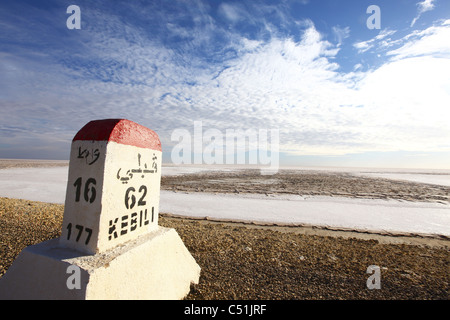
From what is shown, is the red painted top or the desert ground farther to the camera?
the desert ground

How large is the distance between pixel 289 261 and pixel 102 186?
10.6ft

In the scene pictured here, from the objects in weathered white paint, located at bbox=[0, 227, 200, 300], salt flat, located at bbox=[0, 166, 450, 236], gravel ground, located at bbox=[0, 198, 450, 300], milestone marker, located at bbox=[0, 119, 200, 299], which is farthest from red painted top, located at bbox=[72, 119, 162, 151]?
salt flat, located at bbox=[0, 166, 450, 236]

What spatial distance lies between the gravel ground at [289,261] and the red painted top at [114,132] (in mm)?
2048

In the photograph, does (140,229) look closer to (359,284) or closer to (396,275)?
(359,284)

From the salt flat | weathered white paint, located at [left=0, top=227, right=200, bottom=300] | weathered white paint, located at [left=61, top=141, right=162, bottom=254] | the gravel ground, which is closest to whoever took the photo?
weathered white paint, located at [left=0, top=227, right=200, bottom=300]

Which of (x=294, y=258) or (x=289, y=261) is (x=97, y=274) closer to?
(x=289, y=261)

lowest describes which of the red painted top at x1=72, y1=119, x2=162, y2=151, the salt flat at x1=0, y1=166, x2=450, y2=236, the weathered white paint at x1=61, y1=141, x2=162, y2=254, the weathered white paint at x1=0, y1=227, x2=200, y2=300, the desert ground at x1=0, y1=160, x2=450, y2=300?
the salt flat at x1=0, y1=166, x2=450, y2=236

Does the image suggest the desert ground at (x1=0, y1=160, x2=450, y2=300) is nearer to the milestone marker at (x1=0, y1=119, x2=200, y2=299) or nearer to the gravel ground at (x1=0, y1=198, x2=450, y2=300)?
the gravel ground at (x1=0, y1=198, x2=450, y2=300)

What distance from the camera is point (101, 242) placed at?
2.26 m

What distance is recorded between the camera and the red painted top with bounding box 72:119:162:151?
7.53ft

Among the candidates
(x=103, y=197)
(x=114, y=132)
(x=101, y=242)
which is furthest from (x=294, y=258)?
(x=114, y=132)

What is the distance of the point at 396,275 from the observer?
352cm

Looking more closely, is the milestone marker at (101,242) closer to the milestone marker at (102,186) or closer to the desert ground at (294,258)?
the milestone marker at (102,186)

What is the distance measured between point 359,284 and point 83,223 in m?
3.62
